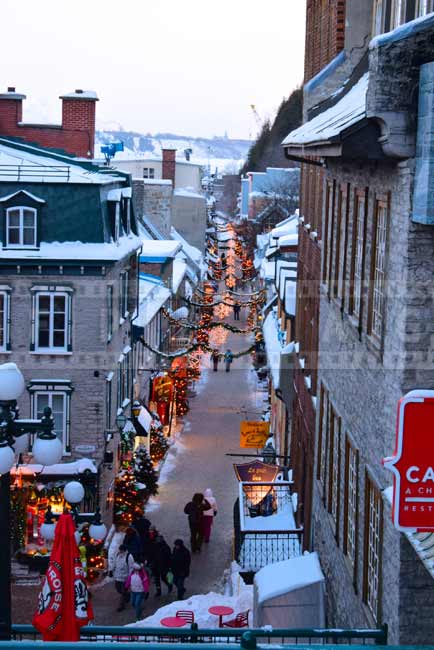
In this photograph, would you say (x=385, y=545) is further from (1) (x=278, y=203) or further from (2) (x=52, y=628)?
(1) (x=278, y=203)

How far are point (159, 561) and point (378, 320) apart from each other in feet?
41.0

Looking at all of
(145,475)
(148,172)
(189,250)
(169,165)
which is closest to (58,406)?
(145,475)

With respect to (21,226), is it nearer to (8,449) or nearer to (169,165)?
(8,449)

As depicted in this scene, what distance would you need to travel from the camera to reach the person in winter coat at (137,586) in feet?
63.1

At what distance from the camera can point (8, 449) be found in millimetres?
8414

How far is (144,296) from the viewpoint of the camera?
3559cm

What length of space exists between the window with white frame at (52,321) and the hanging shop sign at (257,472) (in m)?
5.34

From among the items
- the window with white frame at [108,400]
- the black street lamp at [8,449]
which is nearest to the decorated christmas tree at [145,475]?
the window with white frame at [108,400]

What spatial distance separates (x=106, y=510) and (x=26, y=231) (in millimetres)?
7092

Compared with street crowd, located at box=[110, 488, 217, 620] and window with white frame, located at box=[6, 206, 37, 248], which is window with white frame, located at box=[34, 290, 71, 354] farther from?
street crowd, located at box=[110, 488, 217, 620]

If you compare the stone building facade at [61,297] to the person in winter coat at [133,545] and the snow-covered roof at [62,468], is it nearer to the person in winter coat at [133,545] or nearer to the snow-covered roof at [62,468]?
the snow-covered roof at [62,468]

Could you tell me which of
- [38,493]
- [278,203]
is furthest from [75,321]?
[278,203]

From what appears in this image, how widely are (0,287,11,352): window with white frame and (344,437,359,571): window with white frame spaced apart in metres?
14.5

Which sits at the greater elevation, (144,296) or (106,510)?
(144,296)
